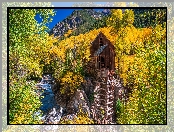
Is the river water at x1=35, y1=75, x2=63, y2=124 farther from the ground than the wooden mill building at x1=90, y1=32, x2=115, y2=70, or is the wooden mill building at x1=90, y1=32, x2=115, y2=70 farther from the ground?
the wooden mill building at x1=90, y1=32, x2=115, y2=70

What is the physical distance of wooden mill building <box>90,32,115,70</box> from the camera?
526 centimetres

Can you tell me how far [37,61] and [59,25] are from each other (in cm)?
45

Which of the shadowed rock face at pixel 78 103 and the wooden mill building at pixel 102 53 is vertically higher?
the wooden mill building at pixel 102 53

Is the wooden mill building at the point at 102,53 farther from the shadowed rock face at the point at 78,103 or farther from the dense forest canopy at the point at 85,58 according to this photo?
the shadowed rock face at the point at 78,103

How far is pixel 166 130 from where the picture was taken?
5254mm

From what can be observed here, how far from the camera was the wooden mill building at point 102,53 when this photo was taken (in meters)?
5.26

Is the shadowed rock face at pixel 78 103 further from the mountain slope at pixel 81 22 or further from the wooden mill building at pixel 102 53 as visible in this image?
the mountain slope at pixel 81 22

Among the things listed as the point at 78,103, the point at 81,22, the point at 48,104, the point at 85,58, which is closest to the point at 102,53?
the point at 85,58

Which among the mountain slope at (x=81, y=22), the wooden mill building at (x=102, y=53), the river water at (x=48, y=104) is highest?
the mountain slope at (x=81, y=22)

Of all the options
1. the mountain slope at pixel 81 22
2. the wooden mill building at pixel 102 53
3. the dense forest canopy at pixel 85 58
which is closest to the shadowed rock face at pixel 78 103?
the dense forest canopy at pixel 85 58

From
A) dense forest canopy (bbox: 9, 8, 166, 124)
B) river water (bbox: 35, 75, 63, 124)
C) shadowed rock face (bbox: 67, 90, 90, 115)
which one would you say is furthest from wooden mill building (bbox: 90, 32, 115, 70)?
river water (bbox: 35, 75, 63, 124)

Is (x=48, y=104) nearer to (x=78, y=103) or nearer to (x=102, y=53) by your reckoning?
(x=78, y=103)

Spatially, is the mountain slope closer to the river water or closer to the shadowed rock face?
the river water

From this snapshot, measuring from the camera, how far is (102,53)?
527 cm
